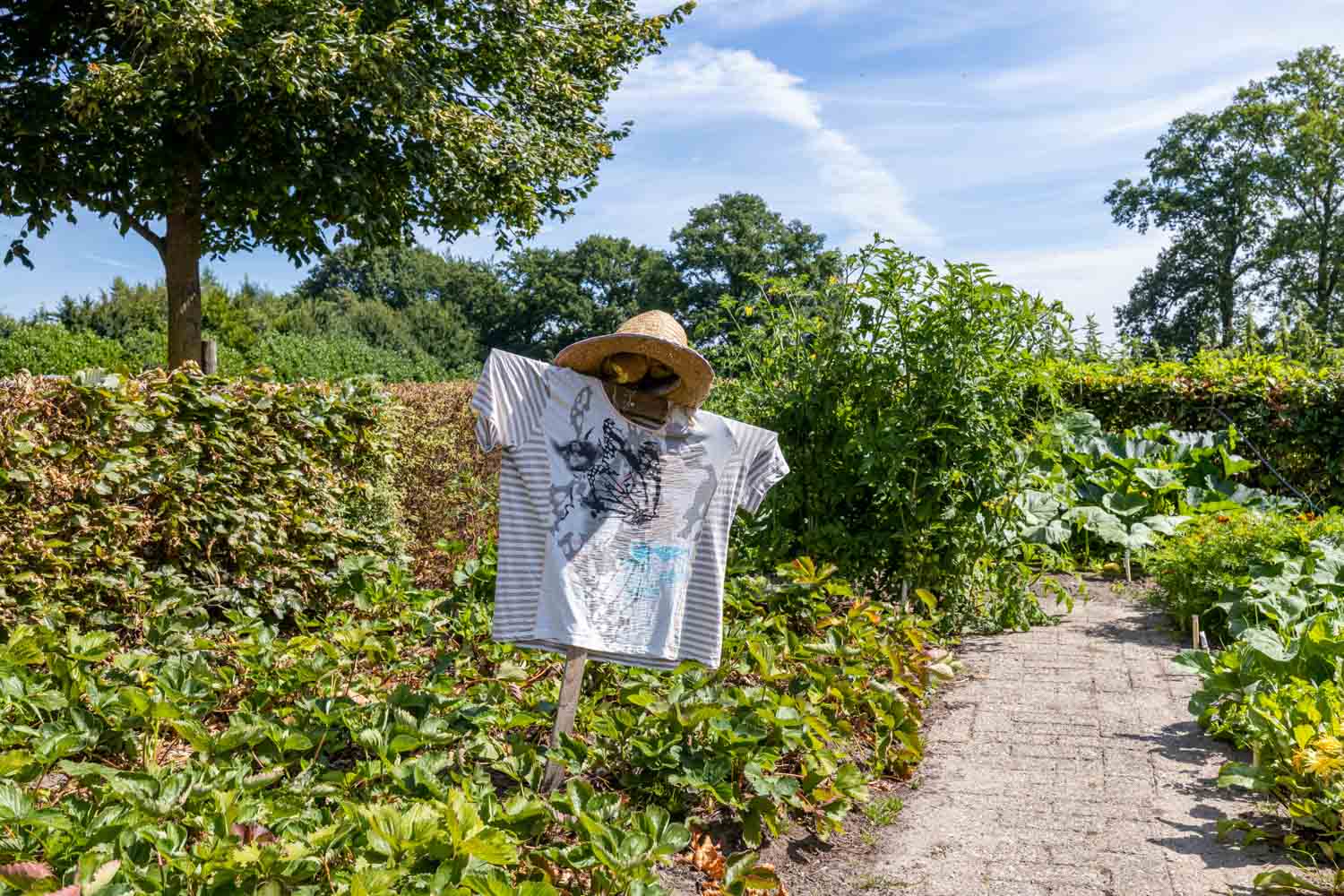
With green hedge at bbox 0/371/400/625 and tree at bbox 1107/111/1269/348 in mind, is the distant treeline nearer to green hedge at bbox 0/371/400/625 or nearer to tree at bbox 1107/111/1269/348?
tree at bbox 1107/111/1269/348

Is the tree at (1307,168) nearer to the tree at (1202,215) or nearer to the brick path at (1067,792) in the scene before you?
the tree at (1202,215)

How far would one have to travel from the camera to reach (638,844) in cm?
236

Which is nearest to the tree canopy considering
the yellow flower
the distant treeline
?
the distant treeline

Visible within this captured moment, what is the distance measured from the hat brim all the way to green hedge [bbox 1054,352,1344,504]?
21.4ft

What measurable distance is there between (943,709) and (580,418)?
7.99ft

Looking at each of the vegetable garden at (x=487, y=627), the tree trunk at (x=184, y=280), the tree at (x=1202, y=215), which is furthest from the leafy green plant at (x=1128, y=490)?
the tree at (x=1202, y=215)

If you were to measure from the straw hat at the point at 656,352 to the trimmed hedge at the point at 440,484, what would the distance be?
319cm

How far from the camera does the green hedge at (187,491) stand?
405cm

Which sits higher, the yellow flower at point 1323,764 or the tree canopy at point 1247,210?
the tree canopy at point 1247,210

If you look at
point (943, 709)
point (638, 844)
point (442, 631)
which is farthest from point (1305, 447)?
point (638, 844)

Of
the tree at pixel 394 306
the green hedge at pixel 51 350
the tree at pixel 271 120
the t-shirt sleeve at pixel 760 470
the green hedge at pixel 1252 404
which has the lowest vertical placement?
the t-shirt sleeve at pixel 760 470

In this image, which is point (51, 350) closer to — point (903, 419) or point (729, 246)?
point (903, 419)

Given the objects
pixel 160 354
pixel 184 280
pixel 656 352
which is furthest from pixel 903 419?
pixel 160 354

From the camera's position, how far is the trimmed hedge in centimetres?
634
